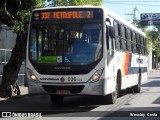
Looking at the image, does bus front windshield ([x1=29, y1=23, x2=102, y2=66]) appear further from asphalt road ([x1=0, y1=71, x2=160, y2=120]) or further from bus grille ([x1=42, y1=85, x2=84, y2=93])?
asphalt road ([x1=0, y1=71, x2=160, y2=120])

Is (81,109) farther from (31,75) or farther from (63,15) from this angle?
(63,15)

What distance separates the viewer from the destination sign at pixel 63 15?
1436 cm

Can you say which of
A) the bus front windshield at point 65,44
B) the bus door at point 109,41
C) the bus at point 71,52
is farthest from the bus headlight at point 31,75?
the bus door at point 109,41

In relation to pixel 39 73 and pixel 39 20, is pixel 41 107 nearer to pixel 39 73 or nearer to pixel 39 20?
pixel 39 73

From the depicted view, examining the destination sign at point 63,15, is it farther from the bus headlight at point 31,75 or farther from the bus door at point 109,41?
the bus headlight at point 31,75

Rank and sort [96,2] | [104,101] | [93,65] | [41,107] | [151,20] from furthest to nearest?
[151,20] < [96,2] < [104,101] < [41,107] < [93,65]

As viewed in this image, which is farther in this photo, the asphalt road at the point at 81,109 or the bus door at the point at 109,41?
the bus door at the point at 109,41

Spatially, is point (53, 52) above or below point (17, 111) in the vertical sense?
above

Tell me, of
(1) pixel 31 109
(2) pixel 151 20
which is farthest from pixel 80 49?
(2) pixel 151 20

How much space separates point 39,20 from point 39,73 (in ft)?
5.73

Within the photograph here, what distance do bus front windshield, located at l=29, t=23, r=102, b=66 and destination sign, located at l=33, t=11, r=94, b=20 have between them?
0.84 feet

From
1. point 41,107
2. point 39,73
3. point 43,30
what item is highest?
point 43,30

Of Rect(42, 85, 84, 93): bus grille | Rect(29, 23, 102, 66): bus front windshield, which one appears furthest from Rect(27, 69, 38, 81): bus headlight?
Rect(42, 85, 84, 93): bus grille

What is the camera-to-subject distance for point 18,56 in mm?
18312
